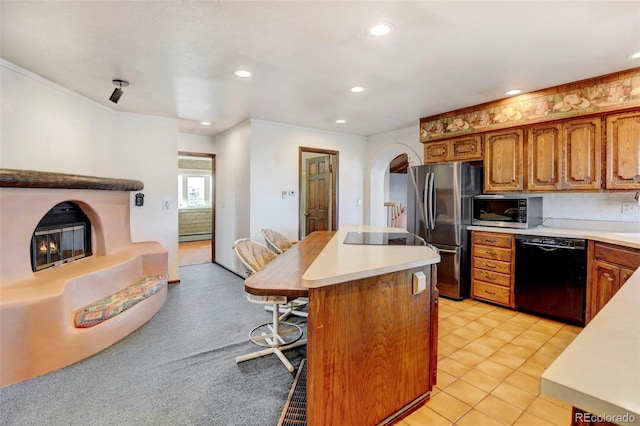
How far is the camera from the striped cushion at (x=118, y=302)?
8.24 ft

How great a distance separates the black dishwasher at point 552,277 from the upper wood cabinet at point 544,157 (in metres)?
0.60

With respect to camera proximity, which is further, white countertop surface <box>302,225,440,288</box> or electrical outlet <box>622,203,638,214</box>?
electrical outlet <box>622,203,638,214</box>

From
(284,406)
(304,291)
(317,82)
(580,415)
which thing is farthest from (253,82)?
(580,415)

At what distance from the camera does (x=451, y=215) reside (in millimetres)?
3807

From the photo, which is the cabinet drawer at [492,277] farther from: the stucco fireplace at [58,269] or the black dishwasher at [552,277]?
the stucco fireplace at [58,269]

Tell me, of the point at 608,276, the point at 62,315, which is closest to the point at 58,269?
the point at 62,315

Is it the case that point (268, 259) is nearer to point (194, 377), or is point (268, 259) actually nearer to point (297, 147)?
point (194, 377)

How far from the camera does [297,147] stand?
487 centimetres

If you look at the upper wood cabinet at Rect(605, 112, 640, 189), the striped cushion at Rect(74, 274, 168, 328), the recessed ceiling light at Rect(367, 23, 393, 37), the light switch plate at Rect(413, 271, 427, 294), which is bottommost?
the striped cushion at Rect(74, 274, 168, 328)

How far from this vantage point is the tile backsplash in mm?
3088

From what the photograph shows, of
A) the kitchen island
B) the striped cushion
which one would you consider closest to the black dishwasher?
the kitchen island

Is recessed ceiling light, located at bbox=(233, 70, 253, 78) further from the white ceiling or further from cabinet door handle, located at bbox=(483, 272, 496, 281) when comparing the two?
cabinet door handle, located at bbox=(483, 272, 496, 281)

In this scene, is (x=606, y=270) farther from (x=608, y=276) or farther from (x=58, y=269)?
(x=58, y=269)

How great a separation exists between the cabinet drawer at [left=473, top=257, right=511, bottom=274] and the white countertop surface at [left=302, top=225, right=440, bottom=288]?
1.93 metres
